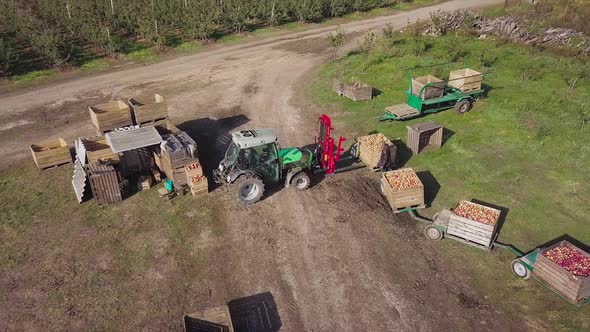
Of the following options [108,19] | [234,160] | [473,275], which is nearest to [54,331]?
[234,160]

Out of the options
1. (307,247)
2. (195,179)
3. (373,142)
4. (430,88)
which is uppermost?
(430,88)

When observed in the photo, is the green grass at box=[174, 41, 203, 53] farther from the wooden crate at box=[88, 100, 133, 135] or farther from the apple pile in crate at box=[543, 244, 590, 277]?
the apple pile in crate at box=[543, 244, 590, 277]

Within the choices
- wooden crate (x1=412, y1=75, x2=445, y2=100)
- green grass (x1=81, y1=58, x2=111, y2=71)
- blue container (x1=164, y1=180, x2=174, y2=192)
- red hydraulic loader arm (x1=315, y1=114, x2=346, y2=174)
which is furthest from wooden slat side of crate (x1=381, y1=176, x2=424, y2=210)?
green grass (x1=81, y1=58, x2=111, y2=71)

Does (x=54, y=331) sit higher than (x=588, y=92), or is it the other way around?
(x=588, y=92)

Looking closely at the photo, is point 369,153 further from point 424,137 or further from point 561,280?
point 561,280

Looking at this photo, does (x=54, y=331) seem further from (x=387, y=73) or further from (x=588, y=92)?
(x=588, y=92)

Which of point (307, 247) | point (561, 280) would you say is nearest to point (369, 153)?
point (307, 247)
